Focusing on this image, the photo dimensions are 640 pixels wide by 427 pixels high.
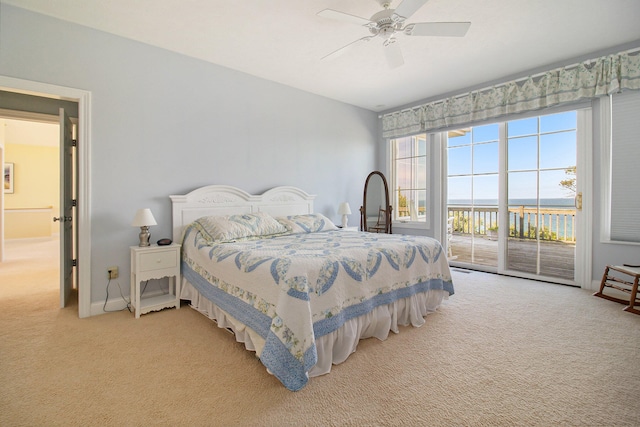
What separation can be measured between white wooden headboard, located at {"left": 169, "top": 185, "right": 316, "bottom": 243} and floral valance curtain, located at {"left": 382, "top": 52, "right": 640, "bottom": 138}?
2.17 metres

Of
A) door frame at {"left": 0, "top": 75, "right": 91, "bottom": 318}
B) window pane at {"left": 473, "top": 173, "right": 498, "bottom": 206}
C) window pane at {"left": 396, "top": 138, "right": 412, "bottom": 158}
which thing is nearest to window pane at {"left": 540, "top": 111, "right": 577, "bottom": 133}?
window pane at {"left": 473, "top": 173, "right": 498, "bottom": 206}

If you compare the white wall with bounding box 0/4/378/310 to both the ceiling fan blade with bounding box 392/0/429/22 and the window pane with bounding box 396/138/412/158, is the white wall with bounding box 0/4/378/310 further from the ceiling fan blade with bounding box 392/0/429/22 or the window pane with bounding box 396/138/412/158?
the ceiling fan blade with bounding box 392/0/429/22

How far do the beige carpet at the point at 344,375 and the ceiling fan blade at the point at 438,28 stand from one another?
234cm

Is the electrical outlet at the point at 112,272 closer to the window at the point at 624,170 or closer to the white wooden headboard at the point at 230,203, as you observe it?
the white wooden headboard at the point at 230,203

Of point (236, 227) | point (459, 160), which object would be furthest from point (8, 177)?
point (459, 160)

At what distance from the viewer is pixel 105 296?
2.78 meters

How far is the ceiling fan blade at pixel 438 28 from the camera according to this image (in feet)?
7.18

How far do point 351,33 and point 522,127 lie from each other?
105 inches

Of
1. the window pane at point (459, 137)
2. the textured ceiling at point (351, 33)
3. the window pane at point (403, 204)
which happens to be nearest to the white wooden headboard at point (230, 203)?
the textured ceiling at point (351, 33)

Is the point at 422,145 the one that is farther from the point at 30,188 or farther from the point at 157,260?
the point at 30,188

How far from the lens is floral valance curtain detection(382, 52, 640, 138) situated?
3031 mm

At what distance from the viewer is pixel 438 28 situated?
7.41 feet

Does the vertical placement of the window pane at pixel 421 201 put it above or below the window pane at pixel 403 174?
below

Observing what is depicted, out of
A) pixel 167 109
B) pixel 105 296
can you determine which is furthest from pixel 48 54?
pixel 105 296
